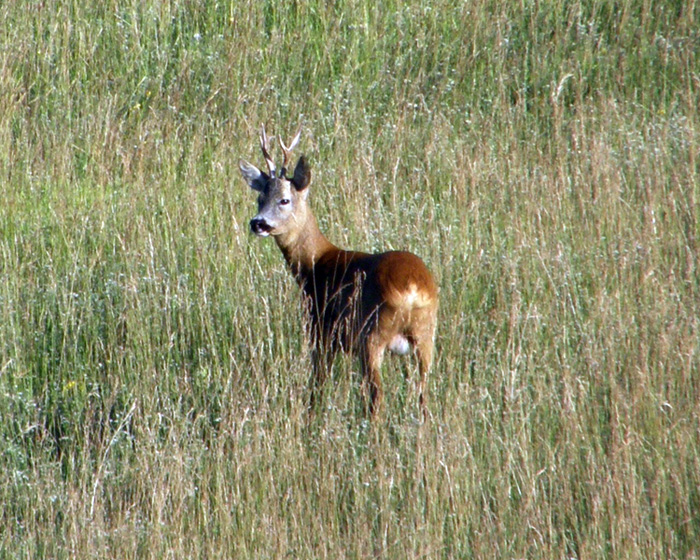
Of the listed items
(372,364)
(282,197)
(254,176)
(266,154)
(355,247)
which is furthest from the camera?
(355,247)

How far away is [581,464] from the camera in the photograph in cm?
383

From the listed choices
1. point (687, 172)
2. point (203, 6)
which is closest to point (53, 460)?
point (687, 172)

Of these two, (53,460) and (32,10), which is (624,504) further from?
(32,10)

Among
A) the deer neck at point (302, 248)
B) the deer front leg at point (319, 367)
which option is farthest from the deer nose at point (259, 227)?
the deer front leg at point (319, 367)

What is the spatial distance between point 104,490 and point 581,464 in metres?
1.81

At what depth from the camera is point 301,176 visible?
5609 millimetres

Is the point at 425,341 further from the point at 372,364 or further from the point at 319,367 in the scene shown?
the point at 319,367

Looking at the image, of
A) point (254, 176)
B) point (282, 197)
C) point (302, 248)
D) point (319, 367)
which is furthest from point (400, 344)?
point (254, 176)

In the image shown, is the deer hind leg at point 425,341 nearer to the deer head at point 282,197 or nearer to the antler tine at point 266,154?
the deer head at point 282,197

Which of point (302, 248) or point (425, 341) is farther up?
point (302, 248)

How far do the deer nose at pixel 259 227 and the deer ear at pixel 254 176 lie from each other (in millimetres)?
323

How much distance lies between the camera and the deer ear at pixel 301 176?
559 centimetres

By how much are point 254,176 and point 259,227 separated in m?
0.43

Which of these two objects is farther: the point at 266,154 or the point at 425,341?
the point at 266,154
